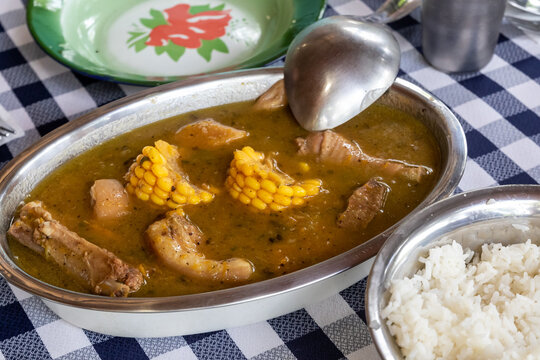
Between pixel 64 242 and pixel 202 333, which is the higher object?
pixel 64 242

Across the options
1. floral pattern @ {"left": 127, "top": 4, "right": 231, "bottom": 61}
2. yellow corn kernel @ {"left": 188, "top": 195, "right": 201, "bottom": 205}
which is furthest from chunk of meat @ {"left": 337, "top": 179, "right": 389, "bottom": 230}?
floral pattern @ {"left": 127, "top": 4, "right": 231, "bottom": 61}

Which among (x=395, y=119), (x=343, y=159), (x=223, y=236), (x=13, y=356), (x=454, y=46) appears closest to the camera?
(x=13, y=356)

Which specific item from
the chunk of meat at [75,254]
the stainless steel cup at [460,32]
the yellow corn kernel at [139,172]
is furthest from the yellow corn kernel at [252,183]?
the stainless steel cup at [460,32]

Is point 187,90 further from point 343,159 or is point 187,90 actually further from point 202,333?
point 202,333

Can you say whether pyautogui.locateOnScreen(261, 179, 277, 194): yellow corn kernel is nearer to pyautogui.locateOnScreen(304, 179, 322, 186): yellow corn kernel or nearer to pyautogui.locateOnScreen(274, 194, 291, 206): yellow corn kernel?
pyautogui.locateOnScreen(274, 194, 291, 206): yellow corn kernel

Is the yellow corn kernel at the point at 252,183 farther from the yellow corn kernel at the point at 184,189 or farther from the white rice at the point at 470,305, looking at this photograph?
the white rice at the point at 470,305

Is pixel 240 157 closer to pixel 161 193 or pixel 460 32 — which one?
pixel 161 193

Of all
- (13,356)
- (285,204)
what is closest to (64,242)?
(13,356)
